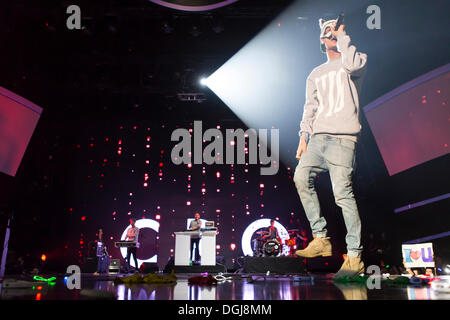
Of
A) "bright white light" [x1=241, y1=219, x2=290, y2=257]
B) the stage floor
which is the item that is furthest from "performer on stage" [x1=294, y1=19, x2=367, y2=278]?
"bright white light" [x1=241, y1=219, x2=290, y2=257]

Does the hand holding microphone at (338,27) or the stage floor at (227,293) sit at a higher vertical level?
the hand holding microphone at (338,27)

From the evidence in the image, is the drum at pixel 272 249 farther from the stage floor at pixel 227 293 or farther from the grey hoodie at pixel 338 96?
the stage floor at pixel 227 293

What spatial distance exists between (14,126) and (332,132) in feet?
24.1

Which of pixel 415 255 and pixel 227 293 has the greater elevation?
pixel 415 255

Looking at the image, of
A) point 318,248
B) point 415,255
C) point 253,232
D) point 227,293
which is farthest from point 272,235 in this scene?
point 227,293

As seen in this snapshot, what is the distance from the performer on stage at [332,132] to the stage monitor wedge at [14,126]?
6.41m

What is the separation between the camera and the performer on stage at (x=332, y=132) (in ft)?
10.4

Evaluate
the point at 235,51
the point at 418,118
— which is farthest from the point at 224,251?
the point at 418,118

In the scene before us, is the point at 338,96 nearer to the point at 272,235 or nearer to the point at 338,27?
the point at 338,27

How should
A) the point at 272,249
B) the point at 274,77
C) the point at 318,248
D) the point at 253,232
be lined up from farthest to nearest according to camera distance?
the point at 253,232 < the point at 274,77 < the point at 272,249 < the point at 318,248

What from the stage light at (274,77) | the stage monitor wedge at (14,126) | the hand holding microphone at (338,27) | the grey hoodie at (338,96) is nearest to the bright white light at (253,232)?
the stage light at (274,77)

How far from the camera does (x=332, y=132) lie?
331 cm

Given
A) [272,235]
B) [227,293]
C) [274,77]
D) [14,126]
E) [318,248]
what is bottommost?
[227,293]
